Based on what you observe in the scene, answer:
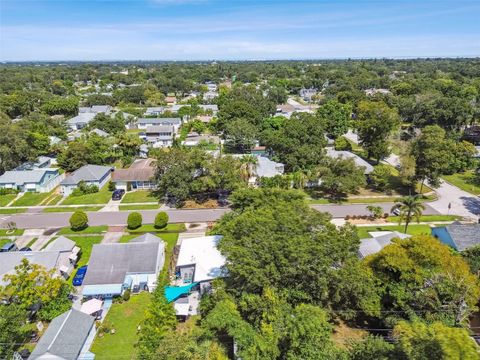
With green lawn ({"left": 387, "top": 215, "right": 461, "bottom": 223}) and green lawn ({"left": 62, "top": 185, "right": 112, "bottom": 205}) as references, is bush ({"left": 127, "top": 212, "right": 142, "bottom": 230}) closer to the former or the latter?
green lawn ({"left": 62, "top": 185, "right": 112, "bottom": 205})

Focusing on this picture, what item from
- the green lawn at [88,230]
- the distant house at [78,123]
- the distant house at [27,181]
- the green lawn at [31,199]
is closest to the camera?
the green lawn at [88,230]

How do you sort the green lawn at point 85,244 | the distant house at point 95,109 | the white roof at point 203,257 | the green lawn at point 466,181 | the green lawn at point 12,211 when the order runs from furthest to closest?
the distant house at point 95,109 < the green lawn at point 466,181 < the green lawn at point 12,211 < the green lawn at point 85,244 < the white roof at point 203,257

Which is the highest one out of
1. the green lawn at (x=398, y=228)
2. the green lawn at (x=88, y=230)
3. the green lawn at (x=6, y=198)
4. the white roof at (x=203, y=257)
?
the white roof at (x=203, y=257)

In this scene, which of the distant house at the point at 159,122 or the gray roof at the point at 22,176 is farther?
the distant house at the point at 159,122

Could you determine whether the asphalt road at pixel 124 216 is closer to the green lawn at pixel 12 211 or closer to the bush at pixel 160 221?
the green lawn at pixel 12 211

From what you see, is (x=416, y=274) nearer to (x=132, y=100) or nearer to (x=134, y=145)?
(x=134, y=145)

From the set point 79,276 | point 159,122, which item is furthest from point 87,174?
point 159,122

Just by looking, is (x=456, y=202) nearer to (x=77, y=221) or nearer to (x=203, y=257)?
(x=203, y=257)

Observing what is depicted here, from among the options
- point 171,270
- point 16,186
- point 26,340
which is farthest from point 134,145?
point 26,340

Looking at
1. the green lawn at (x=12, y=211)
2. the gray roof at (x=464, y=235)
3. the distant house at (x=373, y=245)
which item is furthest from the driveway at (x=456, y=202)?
the green lawn at (x=12, y=211)
